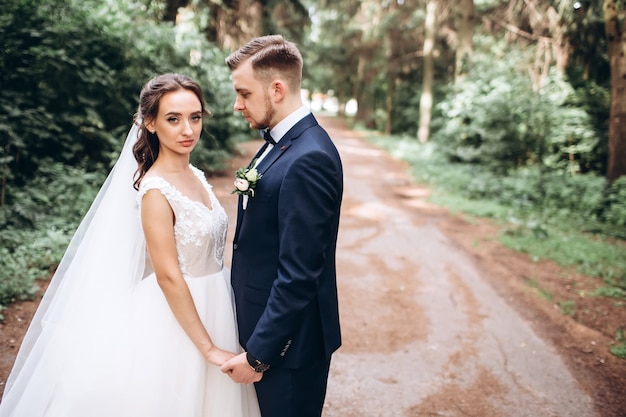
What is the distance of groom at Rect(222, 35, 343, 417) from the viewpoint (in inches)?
69.5

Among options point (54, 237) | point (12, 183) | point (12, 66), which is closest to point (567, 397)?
point (54, 237)

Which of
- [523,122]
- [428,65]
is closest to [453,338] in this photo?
[523,122]

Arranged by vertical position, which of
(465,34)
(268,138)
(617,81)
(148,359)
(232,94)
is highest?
(465,34)

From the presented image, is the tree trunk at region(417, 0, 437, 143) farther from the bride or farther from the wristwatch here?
the wristwatch

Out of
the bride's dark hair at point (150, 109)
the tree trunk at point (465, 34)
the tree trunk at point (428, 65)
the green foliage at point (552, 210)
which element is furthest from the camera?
the tree trunk at point (428, 65)

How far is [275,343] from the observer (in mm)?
1787

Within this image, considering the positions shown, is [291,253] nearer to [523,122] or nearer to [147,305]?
[147,305]

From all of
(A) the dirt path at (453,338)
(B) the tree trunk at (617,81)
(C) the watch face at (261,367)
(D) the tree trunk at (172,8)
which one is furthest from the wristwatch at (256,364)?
(D) the tree trunk at (172,8)

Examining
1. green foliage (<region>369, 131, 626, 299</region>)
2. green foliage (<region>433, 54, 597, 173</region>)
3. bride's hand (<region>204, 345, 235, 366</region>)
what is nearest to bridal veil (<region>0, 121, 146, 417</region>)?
bride's hand (<region>204, 345, 235, 366</region>)

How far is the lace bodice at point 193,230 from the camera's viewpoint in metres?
2.04

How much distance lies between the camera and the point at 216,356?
1985 mm

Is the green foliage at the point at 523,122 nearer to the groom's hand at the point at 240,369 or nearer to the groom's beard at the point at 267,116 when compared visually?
the groom's beard at the point at 267,116

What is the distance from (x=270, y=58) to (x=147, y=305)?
1343 millimetres

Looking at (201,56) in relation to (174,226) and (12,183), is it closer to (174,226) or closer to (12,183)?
(12,183)
